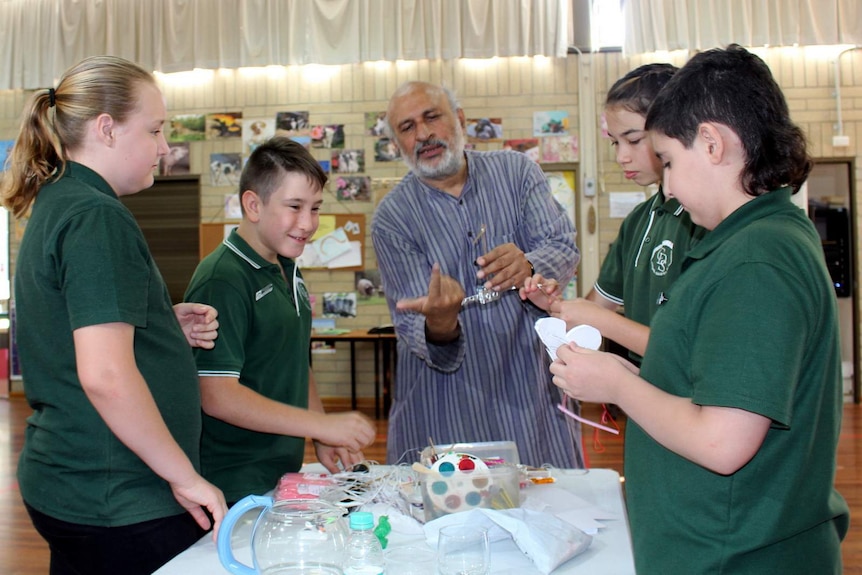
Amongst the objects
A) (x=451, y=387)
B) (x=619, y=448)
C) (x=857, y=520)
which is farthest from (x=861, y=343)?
(x=451, y=387)

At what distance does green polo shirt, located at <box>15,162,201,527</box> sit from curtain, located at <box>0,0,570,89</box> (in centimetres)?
659

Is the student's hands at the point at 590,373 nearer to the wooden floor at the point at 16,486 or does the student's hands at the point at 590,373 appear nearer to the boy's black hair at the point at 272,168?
the wooden floor at the point at 16,486

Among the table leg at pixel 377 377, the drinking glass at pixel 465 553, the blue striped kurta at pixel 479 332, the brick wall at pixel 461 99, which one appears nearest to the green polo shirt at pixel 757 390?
the drinking glass at pixel 465 553

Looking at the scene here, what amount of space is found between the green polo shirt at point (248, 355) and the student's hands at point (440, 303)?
0.35 metres

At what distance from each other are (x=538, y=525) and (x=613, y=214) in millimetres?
6612

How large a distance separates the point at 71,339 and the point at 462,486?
0.83 m

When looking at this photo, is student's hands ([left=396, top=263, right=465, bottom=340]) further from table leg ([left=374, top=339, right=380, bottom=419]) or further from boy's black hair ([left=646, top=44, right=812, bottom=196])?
table leg ([left=374, top=339, right=380, bottom=419])

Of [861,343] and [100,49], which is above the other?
[100,49]

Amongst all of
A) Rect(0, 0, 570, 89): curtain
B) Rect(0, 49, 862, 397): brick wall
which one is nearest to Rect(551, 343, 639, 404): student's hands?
Rect(0, 49, 862, 397): brick wall

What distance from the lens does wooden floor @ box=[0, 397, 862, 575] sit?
3.71 metres

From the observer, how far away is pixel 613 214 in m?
7.81

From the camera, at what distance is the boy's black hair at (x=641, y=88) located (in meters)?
1.93

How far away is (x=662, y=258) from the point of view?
1.96m

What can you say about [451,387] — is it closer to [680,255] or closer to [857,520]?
[680,255]
